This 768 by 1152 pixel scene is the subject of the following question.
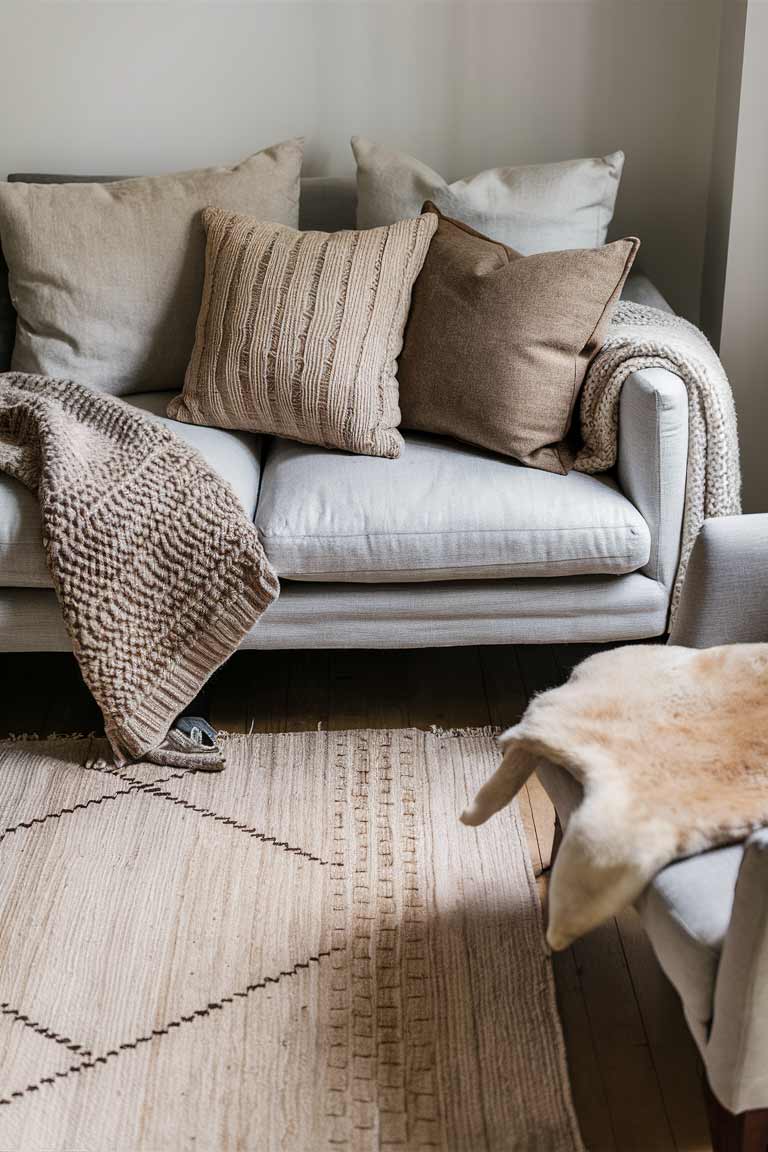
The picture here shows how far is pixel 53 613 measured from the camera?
74.9 inches

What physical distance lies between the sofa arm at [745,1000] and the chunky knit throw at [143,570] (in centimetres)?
101

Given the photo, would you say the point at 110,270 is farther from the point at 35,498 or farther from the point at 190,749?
the point at 190,749

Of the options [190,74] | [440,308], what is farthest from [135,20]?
[440,308]

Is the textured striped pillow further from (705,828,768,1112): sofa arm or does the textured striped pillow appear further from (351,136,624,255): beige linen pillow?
(705,828,768,1112): sofa arm

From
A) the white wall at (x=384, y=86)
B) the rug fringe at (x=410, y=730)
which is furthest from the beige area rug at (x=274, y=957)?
the white wall at (x=384, y=86)

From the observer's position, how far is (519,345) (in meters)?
1.97

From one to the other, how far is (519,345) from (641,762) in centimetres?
99

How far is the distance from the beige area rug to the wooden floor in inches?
2.1

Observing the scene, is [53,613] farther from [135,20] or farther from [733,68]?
[733,68]

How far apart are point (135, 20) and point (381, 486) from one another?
4.63ft

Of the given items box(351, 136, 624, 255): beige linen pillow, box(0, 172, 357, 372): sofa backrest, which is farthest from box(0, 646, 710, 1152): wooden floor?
box(0, 172, 357, 372): sofa backrest

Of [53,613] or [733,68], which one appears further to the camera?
[733,68]

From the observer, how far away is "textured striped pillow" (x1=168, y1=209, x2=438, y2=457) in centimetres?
203

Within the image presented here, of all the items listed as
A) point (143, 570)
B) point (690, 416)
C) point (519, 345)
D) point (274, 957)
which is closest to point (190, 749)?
point (143, 570)
